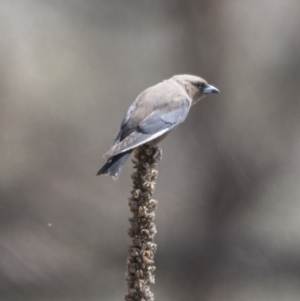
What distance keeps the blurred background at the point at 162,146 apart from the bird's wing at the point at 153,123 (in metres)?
0.88

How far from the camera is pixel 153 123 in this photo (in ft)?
6.15

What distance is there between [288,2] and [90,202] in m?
1.61

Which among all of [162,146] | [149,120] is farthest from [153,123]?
[162,146]

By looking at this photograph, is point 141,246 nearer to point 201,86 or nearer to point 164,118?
point 164,118

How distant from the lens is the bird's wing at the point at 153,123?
66.7 inches

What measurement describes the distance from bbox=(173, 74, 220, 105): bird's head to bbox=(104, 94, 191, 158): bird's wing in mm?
156

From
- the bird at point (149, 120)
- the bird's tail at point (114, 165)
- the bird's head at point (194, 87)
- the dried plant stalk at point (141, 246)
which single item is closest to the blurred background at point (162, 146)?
the bird's head at point (194, 87)

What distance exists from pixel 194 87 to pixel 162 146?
66 cm

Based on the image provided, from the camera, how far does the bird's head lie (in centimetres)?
227

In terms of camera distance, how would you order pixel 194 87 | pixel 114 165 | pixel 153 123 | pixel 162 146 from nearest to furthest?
pixel 114 165 < pixel 153 123 < pixel 194 87 < pixel 162 146

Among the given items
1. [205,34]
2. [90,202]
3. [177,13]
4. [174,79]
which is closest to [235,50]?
[205,34]

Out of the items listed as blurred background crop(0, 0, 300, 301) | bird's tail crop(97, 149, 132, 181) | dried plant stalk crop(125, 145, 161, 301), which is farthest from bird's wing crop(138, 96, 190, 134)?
blurred background crop(0, 0, 300, 301)

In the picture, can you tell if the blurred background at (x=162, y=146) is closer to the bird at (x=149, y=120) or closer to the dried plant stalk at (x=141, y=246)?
the bird at (x=149, y=120)

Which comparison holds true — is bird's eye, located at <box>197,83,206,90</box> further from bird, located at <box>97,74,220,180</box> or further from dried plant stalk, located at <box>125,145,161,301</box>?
dried plant stalk, located at <box>125,145,161,301</box>
